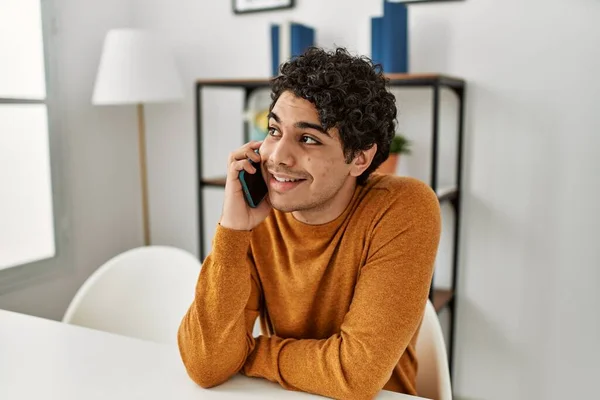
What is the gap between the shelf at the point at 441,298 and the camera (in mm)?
1997

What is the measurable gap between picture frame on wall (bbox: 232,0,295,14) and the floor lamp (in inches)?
14.4

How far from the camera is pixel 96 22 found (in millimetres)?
2490

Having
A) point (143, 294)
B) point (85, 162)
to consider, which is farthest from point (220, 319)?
point (85, 162)

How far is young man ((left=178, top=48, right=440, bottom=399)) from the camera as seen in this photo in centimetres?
104

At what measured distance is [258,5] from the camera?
7.79 feet

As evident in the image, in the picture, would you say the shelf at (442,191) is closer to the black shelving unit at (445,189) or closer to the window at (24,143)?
the black shelving unit at (445,189)

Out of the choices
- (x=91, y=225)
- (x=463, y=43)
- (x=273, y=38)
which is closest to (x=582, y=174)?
(x=463, y=43)

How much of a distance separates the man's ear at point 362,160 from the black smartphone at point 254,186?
7.4 inches

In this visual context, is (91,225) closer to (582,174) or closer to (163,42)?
(163,42)

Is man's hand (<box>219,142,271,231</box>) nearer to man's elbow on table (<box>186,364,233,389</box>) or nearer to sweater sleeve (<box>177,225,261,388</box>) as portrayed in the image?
sweater sleeve (<box>177,225,261,388</box>)

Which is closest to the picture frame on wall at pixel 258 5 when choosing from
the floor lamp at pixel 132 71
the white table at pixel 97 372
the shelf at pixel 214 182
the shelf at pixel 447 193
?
the floor lamp at pixel 132 71

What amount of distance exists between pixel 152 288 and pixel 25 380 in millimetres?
592

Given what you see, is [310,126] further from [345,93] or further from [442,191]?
[442,191]

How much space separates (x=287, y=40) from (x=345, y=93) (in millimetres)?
1077
